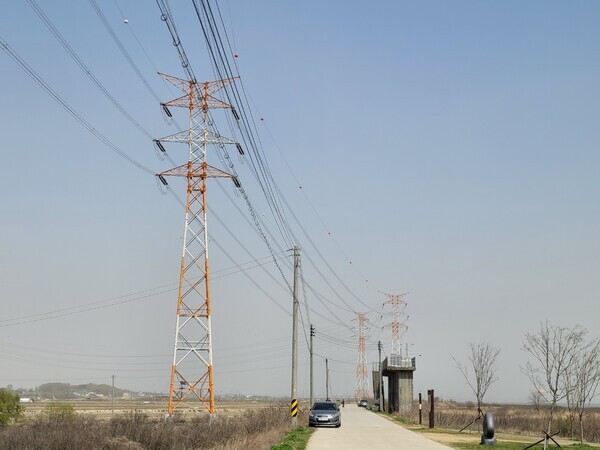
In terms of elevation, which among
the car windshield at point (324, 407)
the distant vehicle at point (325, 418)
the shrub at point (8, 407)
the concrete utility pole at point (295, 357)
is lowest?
the shrub at point (8, 407)

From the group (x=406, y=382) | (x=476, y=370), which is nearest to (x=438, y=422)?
(x=476, y=370)

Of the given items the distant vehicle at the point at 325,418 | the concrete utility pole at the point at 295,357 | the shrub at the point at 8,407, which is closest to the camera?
the concrete utility pole at the point at 295,357

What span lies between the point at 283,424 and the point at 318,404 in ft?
21.7

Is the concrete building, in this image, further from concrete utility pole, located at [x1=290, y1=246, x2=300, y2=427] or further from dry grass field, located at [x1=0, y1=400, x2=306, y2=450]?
dry grass field, located at [x1=0, y1=400, x2=306, y2=450]

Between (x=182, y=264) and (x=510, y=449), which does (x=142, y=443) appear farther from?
(x=510, y=449)

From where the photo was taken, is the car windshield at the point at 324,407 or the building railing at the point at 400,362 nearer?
the car windshield at the point at 324,407

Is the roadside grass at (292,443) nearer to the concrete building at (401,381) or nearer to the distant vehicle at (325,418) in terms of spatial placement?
the distant vehicle at (325,418)

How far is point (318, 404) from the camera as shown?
45.4 meters

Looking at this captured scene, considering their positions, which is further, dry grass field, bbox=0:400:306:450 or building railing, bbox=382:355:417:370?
building railing, bbox=382:355:417:370

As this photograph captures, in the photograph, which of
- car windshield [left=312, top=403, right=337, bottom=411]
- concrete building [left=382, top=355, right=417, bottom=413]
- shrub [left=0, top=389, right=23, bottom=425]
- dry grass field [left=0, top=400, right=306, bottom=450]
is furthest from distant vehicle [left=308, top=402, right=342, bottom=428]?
shrub [left=0, top=389, right=23, bottom=425]

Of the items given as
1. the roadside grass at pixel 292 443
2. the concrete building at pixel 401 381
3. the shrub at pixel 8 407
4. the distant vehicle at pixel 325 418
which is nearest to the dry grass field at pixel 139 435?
the roadside grass at pixel 292 443

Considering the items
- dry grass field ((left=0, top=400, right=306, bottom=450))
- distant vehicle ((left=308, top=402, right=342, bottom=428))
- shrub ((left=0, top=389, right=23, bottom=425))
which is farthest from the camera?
shrub ((left=0, top=389, right=23, bottom=425))

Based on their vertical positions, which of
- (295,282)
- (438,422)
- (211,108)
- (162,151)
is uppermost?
(211,108)

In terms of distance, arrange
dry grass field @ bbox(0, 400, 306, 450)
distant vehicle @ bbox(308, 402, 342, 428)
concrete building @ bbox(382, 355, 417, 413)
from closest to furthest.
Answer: dry grass field @ bbox(0, 400, 306, 450), distant vehicle @ bbox(308, 402, 342, 428), concrete building @ bbox(382, 355, 417, 413)
